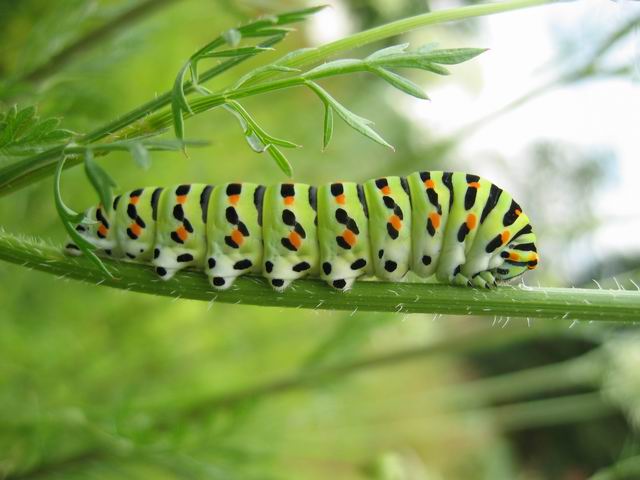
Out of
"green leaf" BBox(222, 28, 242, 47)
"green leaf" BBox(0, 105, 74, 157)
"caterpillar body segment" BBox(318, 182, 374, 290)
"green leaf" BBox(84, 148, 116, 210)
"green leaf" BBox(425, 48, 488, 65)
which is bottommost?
"green leaf" BBox(84, 148, 116, 210)

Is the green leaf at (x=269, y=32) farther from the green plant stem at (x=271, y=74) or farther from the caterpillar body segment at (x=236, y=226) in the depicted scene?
the caterpillar body segment at (x=236, y=226)

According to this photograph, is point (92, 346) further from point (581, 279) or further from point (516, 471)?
point (516, 471)

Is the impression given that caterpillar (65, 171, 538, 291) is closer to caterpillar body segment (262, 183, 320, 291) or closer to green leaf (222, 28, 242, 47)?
caterpillar body segment (262, 183, 320, 291)

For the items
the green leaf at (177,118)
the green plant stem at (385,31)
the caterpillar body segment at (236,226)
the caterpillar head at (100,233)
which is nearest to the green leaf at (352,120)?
the green plant stem at (385,31)

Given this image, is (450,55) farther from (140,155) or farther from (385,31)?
(140,155)

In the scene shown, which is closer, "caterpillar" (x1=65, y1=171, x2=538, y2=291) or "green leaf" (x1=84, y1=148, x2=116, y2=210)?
"green leaf" (x1=84, y1=148, x2=116, y2=210)

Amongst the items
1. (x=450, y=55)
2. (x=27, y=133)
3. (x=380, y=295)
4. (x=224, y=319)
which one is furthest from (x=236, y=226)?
(x=224, y=319)

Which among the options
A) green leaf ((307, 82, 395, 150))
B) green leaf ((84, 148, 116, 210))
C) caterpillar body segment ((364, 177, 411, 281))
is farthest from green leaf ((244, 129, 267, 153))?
caterpillar body segment ((364, 177, 411, 281))
